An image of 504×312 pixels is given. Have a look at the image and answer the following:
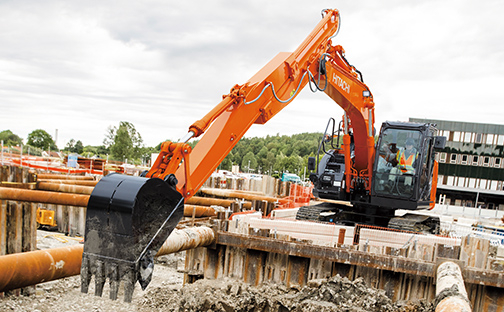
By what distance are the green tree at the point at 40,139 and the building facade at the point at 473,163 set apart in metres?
82.7

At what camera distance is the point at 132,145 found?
238 ft

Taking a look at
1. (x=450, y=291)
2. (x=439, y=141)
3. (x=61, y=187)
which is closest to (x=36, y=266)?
(x=450, y=291)

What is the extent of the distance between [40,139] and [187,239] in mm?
105753

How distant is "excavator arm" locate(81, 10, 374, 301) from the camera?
4.21 meters

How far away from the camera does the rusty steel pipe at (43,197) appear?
36.8 ft

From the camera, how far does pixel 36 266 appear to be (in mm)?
4723

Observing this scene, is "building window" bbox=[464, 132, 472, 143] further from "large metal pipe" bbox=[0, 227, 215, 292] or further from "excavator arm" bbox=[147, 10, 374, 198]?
"large metal pipe" bbox=[0, 227, 215, 292]

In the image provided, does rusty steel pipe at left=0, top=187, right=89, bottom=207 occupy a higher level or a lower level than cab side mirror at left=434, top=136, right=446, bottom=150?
lower

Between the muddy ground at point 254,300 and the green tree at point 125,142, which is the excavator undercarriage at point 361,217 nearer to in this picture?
the muddy ground at point 254,300

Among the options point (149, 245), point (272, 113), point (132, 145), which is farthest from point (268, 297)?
point (132, 145)

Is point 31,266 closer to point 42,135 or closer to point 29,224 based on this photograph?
point 29,224

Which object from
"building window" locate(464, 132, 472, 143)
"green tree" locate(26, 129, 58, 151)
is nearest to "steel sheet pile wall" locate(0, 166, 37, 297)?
"building window" locate(464, 132, 472, 143)

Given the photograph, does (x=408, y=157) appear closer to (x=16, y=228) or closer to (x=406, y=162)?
(x=406, y=162)

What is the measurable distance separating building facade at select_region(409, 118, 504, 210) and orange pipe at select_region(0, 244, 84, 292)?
5691cm
